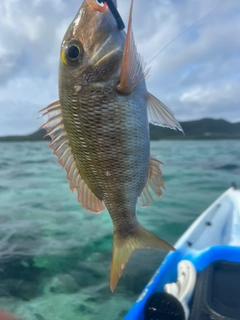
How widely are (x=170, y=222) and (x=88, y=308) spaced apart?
478 cm

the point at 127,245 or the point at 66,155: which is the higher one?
the point at 66,155

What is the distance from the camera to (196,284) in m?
4.09

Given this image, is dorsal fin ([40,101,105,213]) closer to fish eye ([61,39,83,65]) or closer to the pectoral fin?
fish eye ([61,39,83,65])

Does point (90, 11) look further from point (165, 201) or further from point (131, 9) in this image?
point (165, 201)

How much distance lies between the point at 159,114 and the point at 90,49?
0.46m

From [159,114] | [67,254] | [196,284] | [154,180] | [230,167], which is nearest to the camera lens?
[159,114]

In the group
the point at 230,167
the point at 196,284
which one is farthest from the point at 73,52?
the point at 230,167

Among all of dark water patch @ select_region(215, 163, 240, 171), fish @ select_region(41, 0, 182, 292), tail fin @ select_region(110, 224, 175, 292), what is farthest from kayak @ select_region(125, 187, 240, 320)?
dark water patch @ select_region(215, 163, 240, 171)

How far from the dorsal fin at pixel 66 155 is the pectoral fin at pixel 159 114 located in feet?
1.48

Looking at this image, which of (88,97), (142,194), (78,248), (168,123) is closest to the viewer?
(88,97)

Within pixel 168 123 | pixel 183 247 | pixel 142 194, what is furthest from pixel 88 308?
pixel 168 123

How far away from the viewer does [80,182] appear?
5.43 ft

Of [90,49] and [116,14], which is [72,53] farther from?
[116,14]

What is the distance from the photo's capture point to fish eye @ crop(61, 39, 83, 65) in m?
1.41
